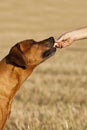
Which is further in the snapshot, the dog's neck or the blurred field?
the blurred field

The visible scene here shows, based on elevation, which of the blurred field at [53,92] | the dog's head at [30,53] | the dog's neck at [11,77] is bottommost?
the blurred field at [53,92]

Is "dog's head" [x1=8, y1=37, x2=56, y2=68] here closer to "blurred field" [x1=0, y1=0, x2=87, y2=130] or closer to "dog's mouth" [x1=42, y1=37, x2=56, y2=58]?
"dog's mouth" [x1=42, y1=37, x2=56, y2=58]

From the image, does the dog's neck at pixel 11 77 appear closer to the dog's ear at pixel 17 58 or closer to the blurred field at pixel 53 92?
the dog's ear at pixel 17 58

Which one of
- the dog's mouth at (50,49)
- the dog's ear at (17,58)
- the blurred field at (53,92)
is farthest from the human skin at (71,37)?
the blurred field at (53,92)

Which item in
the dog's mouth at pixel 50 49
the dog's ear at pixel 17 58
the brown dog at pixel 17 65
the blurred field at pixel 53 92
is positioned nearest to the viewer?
the brown dog at pixel 17 65

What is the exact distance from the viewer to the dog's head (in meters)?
8.20

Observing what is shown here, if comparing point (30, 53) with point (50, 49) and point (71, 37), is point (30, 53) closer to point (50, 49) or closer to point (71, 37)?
point (50, 49)

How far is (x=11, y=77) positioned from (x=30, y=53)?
0.44m

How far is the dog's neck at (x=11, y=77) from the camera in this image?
814 cm

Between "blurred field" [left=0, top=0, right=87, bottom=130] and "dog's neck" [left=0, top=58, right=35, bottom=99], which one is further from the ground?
"dog's neck" [left=0, top=58, right=35, bottom=99]

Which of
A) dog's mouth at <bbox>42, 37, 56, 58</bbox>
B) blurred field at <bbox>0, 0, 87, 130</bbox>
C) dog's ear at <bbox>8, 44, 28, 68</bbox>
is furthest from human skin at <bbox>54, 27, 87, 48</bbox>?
blurred field at <bbox>0, 0, 87, 130</bbox>

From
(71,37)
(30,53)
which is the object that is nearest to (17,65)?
(30,53)

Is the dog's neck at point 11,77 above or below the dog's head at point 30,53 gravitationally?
below

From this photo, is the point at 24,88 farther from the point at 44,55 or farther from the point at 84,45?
the point at 84,45
